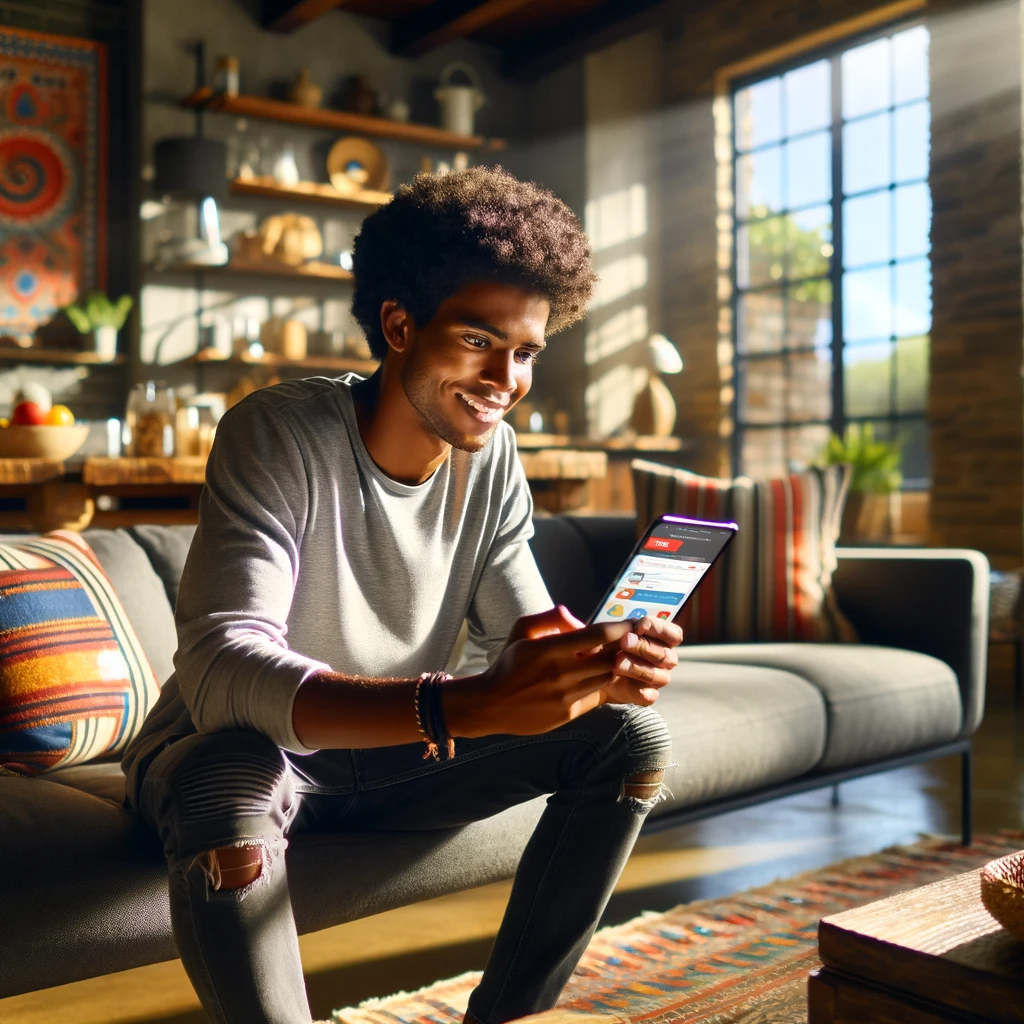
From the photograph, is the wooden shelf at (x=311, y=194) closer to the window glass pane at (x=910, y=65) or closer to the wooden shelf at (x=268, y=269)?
the wooden shelf at (x=268, y=269)

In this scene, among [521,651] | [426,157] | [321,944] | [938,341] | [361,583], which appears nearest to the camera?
[521,651]

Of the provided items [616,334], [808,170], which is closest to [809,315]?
[808,170]

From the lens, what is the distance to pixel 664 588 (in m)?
1.24

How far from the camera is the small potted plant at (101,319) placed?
17.5ft

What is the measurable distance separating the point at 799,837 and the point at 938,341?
3.14 metres

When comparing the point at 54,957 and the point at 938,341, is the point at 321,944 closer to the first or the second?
the point at 54,957

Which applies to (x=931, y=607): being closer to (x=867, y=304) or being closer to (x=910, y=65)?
(x=867, y=304)

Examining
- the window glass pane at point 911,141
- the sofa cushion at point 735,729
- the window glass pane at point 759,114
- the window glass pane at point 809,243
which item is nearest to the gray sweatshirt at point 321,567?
the sofa cushion at point 735,729

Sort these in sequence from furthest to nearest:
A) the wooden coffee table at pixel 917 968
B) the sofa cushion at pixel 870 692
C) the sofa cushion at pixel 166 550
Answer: the sofa cushion at pixel 870 692 → the sofa cushion at pixel 166 550 → the wooden coffee table at pixel 917 968

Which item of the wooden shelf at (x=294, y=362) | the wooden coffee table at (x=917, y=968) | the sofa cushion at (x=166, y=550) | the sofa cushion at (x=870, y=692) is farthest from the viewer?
the wooden shelf at (x=294, y=362)

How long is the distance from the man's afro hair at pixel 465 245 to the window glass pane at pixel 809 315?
15.0 feet

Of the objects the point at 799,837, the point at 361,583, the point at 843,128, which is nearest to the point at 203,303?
the point at 843,128

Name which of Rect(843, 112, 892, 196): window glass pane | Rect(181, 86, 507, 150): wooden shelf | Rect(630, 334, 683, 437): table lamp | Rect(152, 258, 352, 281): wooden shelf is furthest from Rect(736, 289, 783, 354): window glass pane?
Rect(152, 258, 352, 281): wooden shelf

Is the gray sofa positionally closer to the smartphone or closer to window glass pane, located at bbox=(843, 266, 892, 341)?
the smartphone
